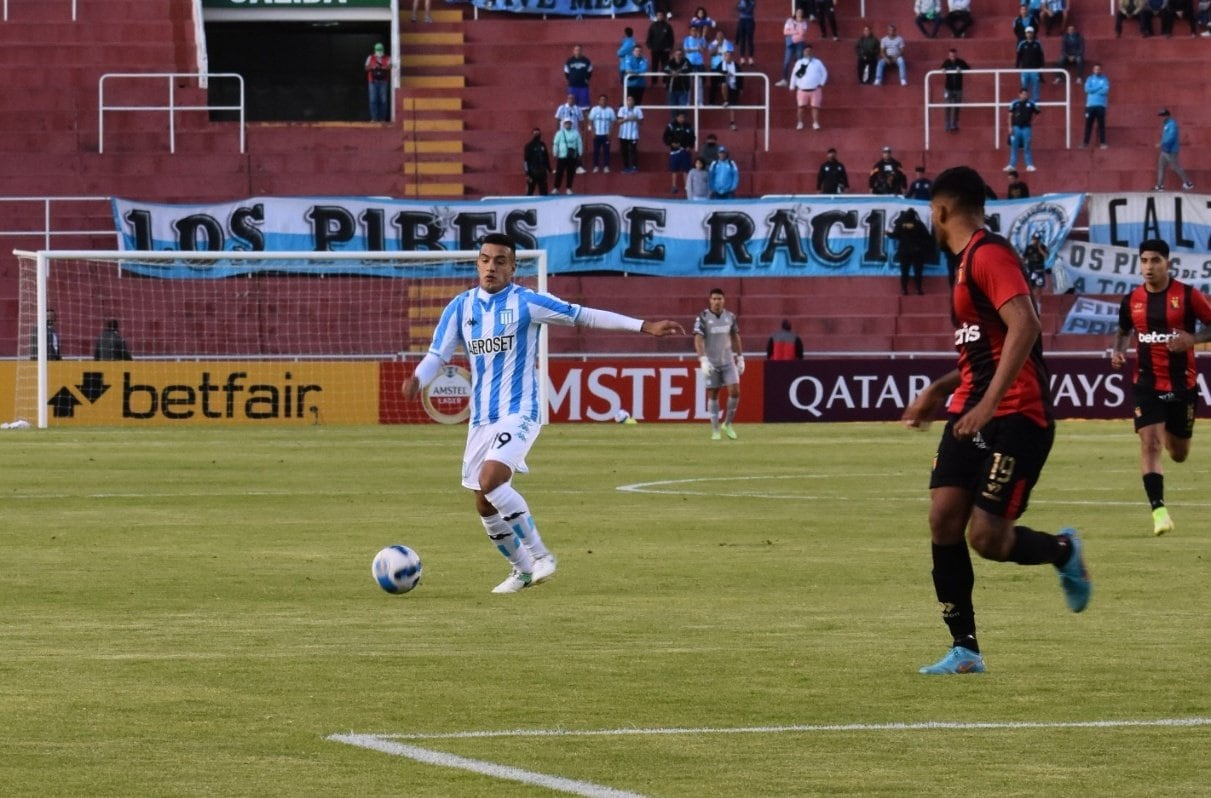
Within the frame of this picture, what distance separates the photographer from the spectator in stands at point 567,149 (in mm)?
45812

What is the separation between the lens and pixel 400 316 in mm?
43594

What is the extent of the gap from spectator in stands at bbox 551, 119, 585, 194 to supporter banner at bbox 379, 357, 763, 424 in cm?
652

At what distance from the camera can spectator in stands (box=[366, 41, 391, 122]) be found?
163ft

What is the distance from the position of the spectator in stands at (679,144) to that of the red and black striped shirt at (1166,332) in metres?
28.3

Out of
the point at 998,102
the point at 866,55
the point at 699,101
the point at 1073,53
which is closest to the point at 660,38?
the point at 699,101

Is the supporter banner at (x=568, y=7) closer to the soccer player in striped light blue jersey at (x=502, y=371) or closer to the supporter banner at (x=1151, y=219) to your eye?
the supporter banner at (x=1151, y=219)

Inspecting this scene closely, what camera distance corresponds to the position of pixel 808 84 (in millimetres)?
48531

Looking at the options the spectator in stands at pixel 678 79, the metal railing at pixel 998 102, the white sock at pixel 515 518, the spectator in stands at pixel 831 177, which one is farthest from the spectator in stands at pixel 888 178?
the white sock at pixel 515 518

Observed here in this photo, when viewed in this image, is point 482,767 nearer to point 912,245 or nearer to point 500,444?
point 500,444

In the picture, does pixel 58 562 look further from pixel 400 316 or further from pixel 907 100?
pixel 907 100

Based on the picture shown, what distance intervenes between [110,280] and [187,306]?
1617 mm

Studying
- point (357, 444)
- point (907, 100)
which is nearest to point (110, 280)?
point (357, 444)

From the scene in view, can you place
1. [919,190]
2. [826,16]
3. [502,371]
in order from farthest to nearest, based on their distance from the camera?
[826,16] < [919,190] < [502,371]

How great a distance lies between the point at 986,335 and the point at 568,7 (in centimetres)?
4369
